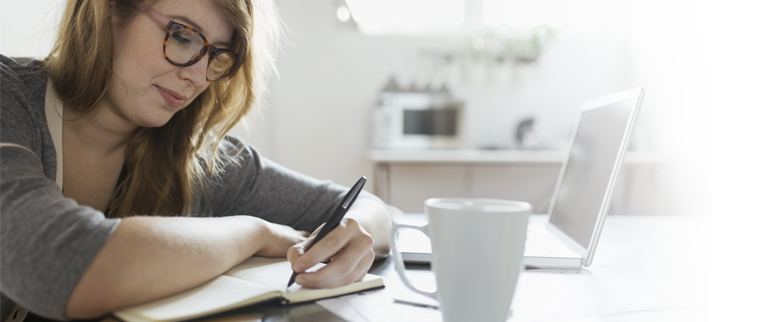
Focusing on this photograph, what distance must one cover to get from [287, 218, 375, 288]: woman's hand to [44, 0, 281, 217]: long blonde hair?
1.49ft

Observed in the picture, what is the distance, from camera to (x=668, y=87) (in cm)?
345

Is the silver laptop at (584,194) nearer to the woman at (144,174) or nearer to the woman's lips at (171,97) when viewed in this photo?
the woman at (144,174)

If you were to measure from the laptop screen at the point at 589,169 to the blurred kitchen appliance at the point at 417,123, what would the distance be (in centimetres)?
211

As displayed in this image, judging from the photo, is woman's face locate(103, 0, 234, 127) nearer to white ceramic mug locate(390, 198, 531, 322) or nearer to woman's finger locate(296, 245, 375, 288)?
woman's finger locate(296, 245, 375, 288)

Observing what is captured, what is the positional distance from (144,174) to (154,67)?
0.21 meters

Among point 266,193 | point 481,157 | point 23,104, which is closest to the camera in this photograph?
point 23,104

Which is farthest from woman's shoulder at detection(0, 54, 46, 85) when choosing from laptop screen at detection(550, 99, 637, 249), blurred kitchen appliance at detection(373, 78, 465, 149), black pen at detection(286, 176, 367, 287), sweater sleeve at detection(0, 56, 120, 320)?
blurred kitchen appliance at detection(373, 78, 465, 149)

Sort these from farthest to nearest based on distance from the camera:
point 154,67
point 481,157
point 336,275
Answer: point 481,157 < point 154,67 < point 336,275

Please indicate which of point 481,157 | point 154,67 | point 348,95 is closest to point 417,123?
point 481,157

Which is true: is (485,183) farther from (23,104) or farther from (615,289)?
(23,104)

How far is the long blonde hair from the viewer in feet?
2.60

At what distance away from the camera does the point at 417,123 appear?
10.6 feet

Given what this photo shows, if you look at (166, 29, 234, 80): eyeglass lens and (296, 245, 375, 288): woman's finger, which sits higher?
(166, 29, 234, 80): eyeglass lens

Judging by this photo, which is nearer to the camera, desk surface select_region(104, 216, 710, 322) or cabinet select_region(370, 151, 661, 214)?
desk surface select_region(104, 216, 710, 322)
